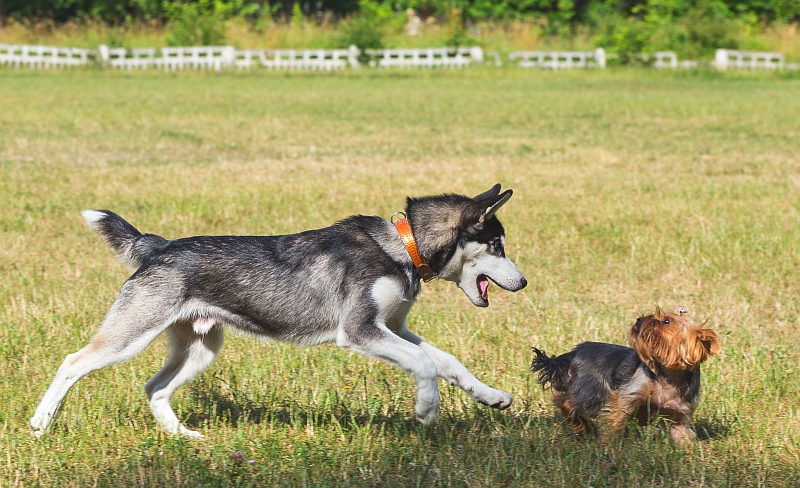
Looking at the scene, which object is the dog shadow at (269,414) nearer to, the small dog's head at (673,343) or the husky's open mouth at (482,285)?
the husky's open mouth at (482,285)

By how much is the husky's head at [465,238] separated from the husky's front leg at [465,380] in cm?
40

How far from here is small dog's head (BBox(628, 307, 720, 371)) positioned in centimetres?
488

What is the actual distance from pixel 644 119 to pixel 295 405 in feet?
63.2

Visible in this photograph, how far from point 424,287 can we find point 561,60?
36.1 metres

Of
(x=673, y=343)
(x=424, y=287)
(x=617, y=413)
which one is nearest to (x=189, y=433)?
(x=617, y=413)

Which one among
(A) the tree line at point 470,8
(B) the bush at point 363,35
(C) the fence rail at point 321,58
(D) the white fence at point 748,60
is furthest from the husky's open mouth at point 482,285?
(A) the tree line at point 470,8

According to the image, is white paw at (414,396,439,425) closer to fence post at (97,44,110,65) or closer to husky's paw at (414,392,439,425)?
husky's paw at (414,392,439,425)

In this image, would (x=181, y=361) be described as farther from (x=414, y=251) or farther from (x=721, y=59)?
(x=721, y=59)

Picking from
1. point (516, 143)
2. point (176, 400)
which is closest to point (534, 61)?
point (516, 143)

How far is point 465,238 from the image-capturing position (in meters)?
5.36

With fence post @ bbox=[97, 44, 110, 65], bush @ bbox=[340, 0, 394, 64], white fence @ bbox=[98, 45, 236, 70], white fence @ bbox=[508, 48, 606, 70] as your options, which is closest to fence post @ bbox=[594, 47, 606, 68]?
white fence @ bbox=[508, 48, 606, 70]

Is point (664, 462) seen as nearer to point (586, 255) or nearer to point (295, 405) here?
point (295, 405)

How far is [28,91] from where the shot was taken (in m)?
28.8

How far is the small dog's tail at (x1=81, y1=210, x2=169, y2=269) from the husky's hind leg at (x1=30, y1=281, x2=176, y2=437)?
44cm
